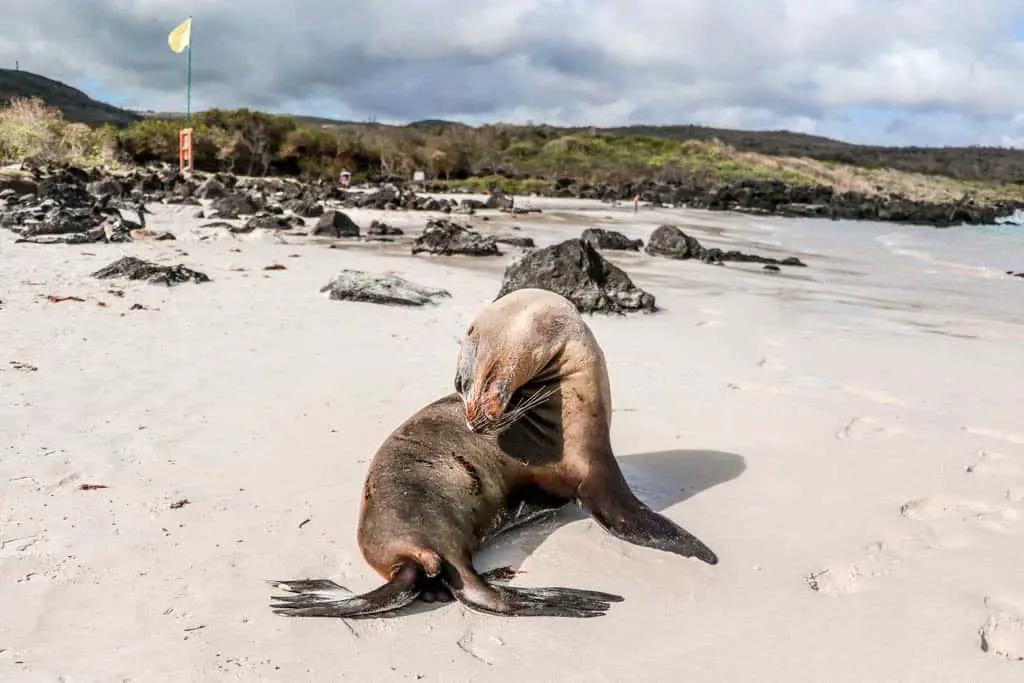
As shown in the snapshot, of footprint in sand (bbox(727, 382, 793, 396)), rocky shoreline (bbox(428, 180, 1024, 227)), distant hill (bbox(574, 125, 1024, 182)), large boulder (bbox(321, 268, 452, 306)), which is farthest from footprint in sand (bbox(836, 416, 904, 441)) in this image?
distant hill (bbox(574, 125, 1024, 182))

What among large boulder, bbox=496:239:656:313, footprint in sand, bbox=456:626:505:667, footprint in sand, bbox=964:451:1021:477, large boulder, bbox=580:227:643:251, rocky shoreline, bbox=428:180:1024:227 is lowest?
footprint in sand, bbox=456:626:505:667

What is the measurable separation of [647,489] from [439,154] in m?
43.5

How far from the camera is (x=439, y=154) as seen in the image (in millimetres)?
45969

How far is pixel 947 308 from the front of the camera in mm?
10242

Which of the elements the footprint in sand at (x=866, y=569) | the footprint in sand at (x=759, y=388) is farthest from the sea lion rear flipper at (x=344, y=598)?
the footprint in sand at (x=759, y=388)

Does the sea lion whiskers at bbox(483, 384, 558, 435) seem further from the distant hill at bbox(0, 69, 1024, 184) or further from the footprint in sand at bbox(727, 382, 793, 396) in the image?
the distant hill at bbox(0, 69, 1024, 184)

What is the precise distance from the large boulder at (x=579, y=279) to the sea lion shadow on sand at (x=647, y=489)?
3997 millimetres

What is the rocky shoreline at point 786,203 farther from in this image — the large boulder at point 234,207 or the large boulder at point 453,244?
the large boulder at point 453,244

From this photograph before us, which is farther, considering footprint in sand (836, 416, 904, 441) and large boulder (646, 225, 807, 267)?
large boulder (646, 225, 807, 267)

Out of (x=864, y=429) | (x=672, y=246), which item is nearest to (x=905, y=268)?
(x=672, y=246)

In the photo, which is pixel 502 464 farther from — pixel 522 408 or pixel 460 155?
pixel 460 155

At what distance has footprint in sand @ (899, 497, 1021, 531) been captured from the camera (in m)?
3.76

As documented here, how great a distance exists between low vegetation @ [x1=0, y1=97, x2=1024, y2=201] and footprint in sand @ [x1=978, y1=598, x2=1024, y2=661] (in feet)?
103

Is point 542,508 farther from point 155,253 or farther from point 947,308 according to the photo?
point 155,253
